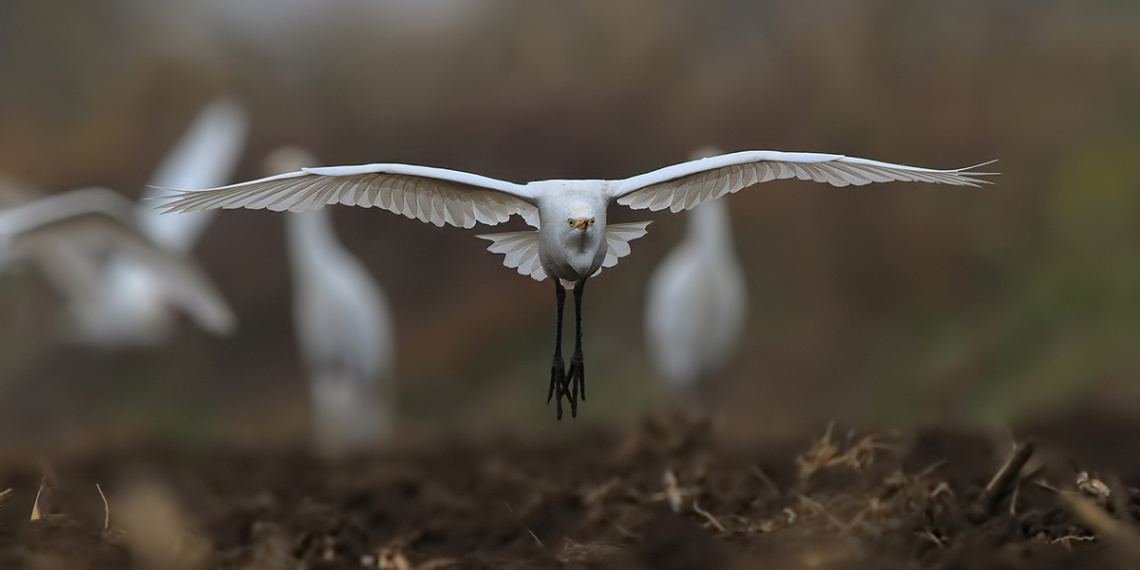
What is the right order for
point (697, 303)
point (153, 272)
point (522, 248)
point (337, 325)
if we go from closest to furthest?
point (522, 248) → point (697, 303) → point (337, 325) → point (153, 272)

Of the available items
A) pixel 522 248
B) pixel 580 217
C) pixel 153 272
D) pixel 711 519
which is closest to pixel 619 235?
pixel 522 248

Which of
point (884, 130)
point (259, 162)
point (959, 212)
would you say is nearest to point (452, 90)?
point (259, 162)

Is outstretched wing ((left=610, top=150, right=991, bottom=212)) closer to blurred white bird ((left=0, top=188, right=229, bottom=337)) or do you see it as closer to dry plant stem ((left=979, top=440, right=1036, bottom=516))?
dry plant stem ((left=979, top=440, right=1036, bottom=516))

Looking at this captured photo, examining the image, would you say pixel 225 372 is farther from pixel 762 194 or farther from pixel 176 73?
pixel 762 194

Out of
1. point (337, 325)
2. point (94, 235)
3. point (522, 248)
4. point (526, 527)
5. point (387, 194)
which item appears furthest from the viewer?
point (337, 325)

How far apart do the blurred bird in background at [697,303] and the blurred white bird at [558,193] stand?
4.47 feet

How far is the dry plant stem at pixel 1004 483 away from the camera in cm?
166

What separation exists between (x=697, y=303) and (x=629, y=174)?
36.3 inches

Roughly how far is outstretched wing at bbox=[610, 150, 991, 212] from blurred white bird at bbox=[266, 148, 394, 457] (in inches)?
67.1

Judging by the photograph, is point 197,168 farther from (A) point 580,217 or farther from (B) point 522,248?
(A) point 580,217

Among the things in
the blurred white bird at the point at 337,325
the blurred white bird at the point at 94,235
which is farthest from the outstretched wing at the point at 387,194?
the blurred white bird at the point at 337,325

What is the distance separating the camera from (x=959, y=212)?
351 cm

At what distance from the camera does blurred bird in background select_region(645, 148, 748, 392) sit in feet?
8.86

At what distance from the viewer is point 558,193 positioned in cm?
118
